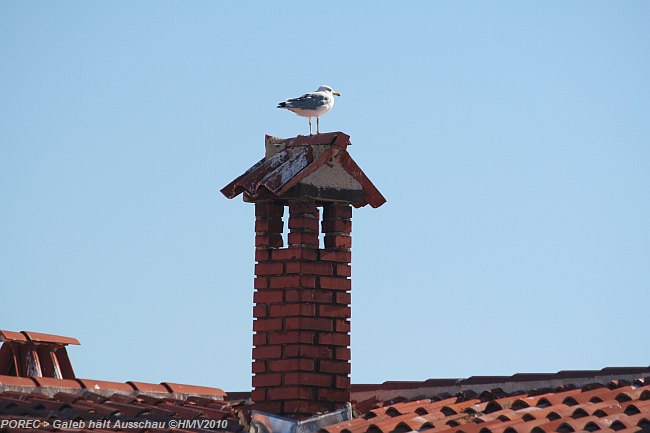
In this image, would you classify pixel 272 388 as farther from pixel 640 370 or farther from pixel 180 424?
pixel 640 370

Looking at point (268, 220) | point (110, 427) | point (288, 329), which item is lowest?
point (110, 427)

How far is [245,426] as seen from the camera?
10.6 m

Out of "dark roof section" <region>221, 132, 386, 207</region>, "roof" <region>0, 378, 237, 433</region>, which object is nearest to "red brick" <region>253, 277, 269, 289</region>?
"dark roof section" <region>221, 132, 386, 207</region>

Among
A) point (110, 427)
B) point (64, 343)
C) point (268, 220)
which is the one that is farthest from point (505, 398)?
point (64, 343)

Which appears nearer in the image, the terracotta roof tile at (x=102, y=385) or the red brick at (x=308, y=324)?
the red brick at (x=308, y=324)

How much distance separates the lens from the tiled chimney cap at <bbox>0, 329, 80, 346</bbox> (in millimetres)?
14617

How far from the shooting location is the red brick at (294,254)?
34.9 ft

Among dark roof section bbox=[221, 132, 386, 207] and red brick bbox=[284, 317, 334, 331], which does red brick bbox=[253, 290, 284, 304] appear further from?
dark roof section bbox=[221, 132, 386, 207]

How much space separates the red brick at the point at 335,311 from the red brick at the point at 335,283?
0.16 metres

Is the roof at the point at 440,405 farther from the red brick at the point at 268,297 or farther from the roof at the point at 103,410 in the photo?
the red brick at the point at 268,297

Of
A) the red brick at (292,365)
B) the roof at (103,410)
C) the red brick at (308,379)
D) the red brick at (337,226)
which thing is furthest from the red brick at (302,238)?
the roof at (103,410)

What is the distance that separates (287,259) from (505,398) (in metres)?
2.14

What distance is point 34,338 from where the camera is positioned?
49.2 ft

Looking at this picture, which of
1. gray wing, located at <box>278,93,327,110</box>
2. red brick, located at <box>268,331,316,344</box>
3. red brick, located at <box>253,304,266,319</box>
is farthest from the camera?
gray wing, located at <box>278,93,327,110</box>
